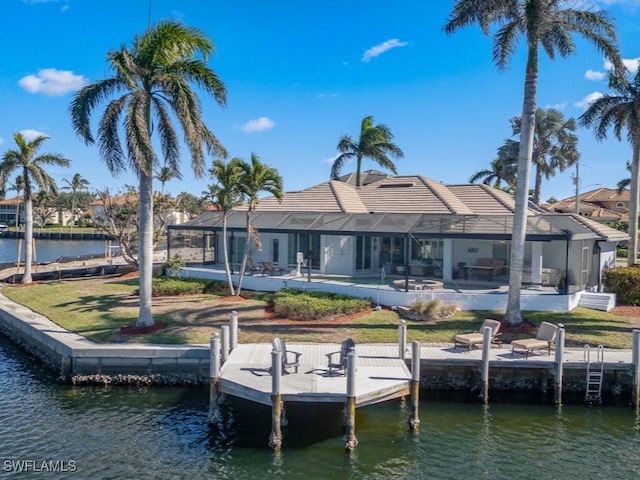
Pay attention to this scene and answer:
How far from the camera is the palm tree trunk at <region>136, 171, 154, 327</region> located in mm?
18516

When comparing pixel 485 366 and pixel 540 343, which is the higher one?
pixel 540 343

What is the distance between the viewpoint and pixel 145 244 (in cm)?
1862

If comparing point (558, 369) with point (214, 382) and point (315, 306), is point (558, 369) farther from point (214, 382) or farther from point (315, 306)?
point (214, 382)

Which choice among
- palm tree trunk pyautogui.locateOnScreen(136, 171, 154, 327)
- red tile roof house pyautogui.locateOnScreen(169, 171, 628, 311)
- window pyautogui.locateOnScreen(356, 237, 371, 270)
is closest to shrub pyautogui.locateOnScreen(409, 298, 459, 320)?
red tile roof house pyautogui.locateOnScreen(169, 171, 628, 311)

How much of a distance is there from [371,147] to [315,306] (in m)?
19.4

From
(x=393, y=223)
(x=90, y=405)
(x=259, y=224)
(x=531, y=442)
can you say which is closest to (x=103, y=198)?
(x=259, y=224)

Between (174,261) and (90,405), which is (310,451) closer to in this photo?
(90,405)

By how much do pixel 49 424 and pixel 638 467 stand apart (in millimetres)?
14141

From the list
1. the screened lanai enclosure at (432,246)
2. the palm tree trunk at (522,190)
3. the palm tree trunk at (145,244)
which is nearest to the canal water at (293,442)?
the palm tree trunk at (145,244)

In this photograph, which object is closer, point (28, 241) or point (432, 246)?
point (432, 246)

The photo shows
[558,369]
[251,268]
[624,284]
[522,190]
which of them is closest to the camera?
[558,369]

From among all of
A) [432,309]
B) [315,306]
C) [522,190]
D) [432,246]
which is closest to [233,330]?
[315,306]

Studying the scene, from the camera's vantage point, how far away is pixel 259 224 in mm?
30391

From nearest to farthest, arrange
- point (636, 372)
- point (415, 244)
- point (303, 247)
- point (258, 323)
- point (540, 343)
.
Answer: point (636, 372), point (540, 343), point (258, 323), point (415, 244), point (303, 247)
